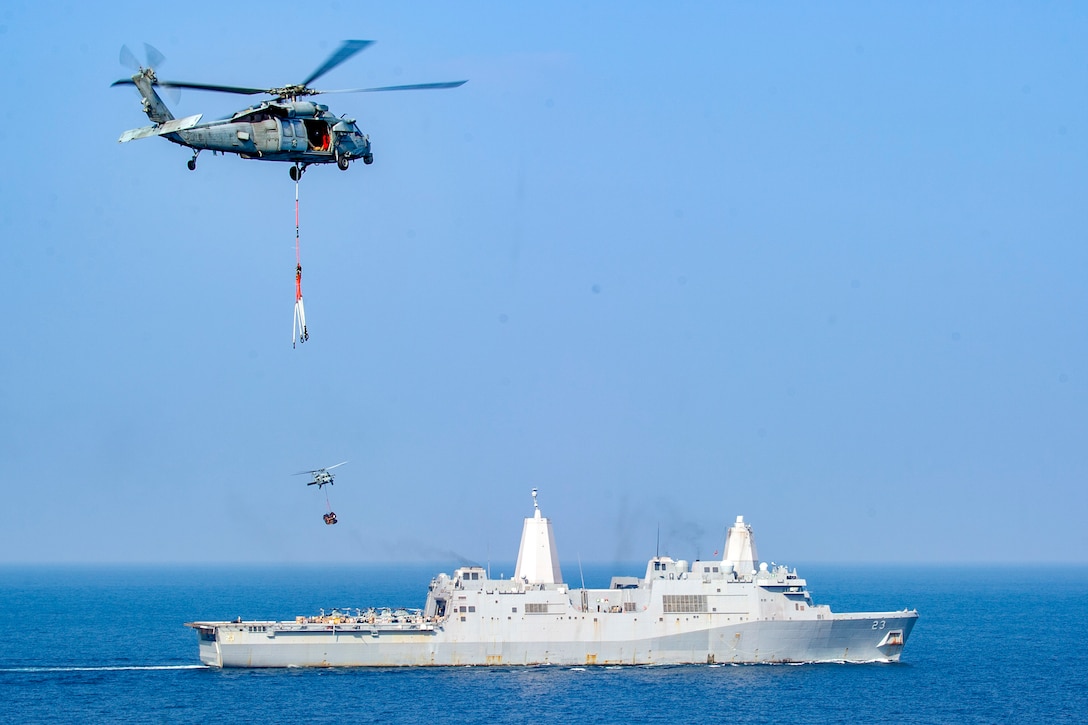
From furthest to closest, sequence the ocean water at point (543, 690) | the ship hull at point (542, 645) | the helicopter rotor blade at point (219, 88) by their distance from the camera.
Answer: the ship hull at point (542, 645) < the ocean water at point (543, 690) < the helicopter rotor blade at point (219, 88)

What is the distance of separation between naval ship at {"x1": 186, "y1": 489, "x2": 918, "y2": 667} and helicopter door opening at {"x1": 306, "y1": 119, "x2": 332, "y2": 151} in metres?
23.4

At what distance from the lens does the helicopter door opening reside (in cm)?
2834

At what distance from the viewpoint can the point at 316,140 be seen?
28.5m

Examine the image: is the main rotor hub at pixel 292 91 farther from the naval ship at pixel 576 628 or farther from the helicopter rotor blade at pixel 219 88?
the naval ship at pixel 576 628

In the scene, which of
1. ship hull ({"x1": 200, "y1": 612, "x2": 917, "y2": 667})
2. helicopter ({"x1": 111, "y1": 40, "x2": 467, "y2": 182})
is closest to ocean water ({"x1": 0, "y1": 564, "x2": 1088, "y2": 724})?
ship hull ({"x1": 200, "y1": 612, "x2": 917, "y2": 667})

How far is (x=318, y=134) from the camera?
93.5 feet

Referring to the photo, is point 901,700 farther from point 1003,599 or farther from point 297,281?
point 1003,599

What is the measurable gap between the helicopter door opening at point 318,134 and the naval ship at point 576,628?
23394 millimetres

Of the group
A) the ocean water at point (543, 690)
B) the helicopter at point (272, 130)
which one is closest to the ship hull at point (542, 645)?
the ocean water at point (543, 690)

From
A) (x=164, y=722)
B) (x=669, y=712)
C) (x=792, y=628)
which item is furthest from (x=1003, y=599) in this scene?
(x=164, y=722)

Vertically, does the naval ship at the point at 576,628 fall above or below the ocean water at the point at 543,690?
above

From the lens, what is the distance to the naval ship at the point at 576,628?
156 ft

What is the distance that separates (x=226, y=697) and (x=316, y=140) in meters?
21.8

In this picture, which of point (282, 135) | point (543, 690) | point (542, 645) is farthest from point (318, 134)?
point (542, 645)
